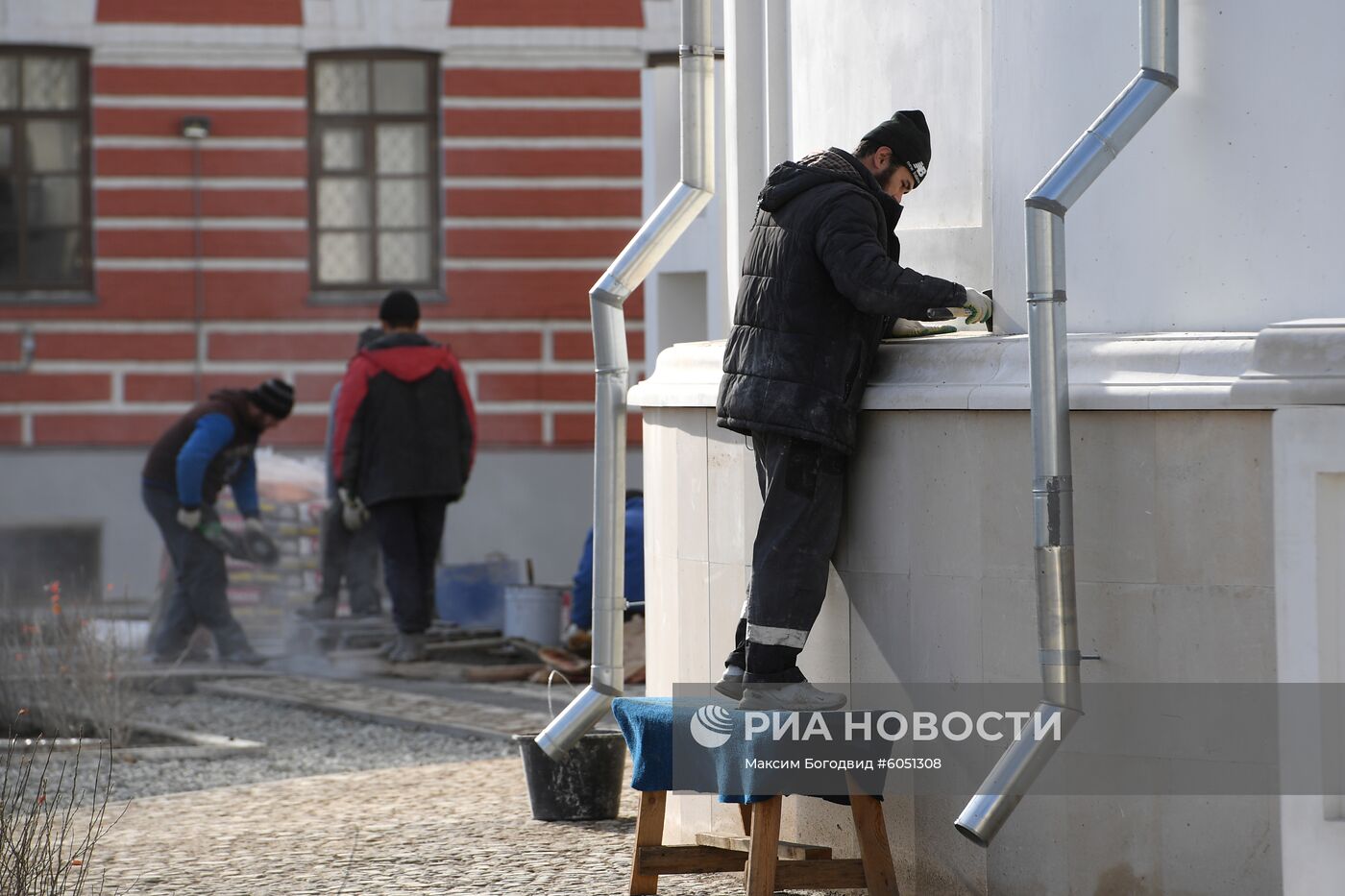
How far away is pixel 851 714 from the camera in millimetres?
5770

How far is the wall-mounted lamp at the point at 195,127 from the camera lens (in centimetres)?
1839

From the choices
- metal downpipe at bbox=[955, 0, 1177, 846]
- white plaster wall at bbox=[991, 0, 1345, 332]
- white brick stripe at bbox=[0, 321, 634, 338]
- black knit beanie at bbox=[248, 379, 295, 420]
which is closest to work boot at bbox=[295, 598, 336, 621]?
black knit beanie at bbox=[248, 379, 295, 420]

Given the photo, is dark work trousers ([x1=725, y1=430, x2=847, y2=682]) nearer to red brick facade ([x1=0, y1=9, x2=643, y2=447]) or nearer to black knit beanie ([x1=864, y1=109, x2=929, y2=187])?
black knit beanie ([x1=864, y1=109, x2=929, y2=187])

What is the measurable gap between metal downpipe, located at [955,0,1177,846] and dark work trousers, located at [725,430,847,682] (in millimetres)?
666

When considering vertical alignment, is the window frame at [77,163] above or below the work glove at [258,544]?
above

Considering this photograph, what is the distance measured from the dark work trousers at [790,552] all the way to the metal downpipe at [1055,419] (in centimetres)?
67

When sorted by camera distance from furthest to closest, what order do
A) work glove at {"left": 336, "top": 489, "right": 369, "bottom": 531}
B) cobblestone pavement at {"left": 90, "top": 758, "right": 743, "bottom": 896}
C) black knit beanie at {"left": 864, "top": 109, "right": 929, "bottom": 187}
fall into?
work glove at {"left": 336, "top": 489, "right": 369, "bottom": 531} → cobblestone pavement at {"left": 90, "top": 758, "right": 743, "bottom": 896} → black knit beanie at {"left": 864, "top": 109, "right": 929, "bottom": 187}

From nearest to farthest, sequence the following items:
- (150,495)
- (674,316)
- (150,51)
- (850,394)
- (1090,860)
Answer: (1090,860) → (850,394) → (150,495) → (674,316) → (150,51)

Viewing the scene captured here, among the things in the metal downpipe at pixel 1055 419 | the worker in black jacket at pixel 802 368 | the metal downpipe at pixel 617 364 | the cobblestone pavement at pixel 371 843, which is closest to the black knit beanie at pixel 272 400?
the cobblestone pavement at pixel 371 843

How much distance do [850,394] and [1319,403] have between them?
1.25m

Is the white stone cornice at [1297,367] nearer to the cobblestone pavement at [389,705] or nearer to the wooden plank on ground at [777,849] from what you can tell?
the wooden plank on ground at [777,849]

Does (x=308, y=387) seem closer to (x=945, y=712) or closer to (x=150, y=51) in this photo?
(x=150, y=51)

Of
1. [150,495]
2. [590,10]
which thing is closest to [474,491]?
[590,10]

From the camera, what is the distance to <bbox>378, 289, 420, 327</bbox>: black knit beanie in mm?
12562
